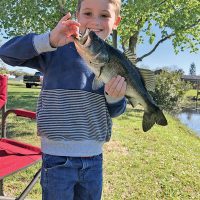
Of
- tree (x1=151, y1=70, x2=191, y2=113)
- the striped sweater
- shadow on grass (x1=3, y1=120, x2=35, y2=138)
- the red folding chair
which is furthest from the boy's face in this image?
tree (x1=151, y1=70, x2=191, y2=113)

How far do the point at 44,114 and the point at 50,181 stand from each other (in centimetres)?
38

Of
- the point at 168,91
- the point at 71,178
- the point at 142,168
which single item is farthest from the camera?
the point at 168,91

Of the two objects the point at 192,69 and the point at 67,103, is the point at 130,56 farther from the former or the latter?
the point at 192,69

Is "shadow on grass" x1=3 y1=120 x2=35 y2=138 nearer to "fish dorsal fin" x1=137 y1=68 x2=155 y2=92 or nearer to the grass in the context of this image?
the grass

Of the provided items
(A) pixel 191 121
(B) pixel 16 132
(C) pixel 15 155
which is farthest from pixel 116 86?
(A) pixel 191 121

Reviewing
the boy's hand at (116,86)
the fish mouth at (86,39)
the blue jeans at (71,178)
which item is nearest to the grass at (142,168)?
the blue jeans at (71,178)

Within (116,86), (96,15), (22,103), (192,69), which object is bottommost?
(22,103)

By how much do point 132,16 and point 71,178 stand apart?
45.2 feet

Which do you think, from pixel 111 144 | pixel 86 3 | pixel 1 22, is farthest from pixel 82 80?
pixel 1 22

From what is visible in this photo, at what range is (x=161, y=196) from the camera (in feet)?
15.9

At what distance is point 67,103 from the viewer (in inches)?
86.3

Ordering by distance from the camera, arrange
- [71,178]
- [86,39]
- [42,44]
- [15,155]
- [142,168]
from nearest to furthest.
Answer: [86,39] → [42,44] → [71,178] → [15,155] → [142,168]

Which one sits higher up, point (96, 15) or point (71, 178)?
point (96, 15)

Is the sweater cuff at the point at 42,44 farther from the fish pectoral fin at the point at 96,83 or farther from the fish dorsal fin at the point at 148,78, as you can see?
the fish dorsal fin at the point at 148,78
